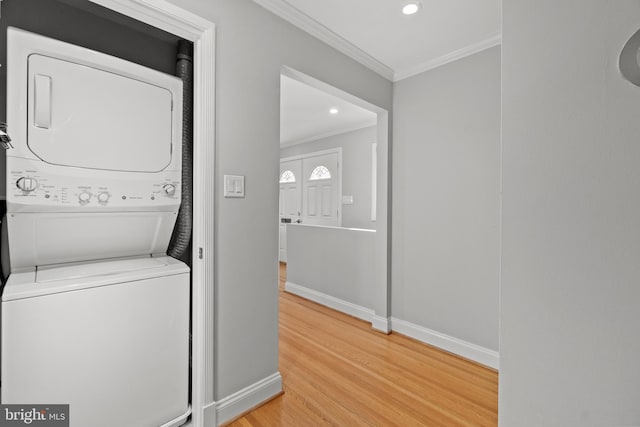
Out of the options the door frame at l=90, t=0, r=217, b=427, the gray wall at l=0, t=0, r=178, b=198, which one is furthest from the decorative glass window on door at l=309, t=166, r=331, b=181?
the door frame at l=90, t=0, r=217, b=427

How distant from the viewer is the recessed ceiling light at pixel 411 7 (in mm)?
1778

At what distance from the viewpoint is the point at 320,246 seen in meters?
3.62

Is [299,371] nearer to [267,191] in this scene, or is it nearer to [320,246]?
[267,191]

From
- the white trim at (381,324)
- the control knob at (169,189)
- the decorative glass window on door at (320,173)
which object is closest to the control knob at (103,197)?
the control knob at (169,189)

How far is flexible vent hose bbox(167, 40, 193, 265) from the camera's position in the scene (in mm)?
1641

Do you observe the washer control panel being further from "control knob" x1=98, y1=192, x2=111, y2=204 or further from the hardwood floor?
the hardwood floor

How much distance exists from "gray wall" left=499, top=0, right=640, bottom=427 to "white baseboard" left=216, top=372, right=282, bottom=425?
133cm

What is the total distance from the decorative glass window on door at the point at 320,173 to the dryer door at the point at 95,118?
3.81m

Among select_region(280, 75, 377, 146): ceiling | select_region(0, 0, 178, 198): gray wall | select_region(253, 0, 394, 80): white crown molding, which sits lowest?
select_region(0, 0, 178, 198): gray wall

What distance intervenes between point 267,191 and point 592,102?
4.77 feet

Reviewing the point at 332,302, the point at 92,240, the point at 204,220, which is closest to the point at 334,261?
the point at 332,302

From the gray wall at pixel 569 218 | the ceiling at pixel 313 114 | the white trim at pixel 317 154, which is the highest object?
the ceiling at pixel 313 114

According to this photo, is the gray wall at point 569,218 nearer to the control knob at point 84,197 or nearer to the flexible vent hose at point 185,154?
the flexible vent hose at point 185,154

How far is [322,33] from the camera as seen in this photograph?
2.06m
